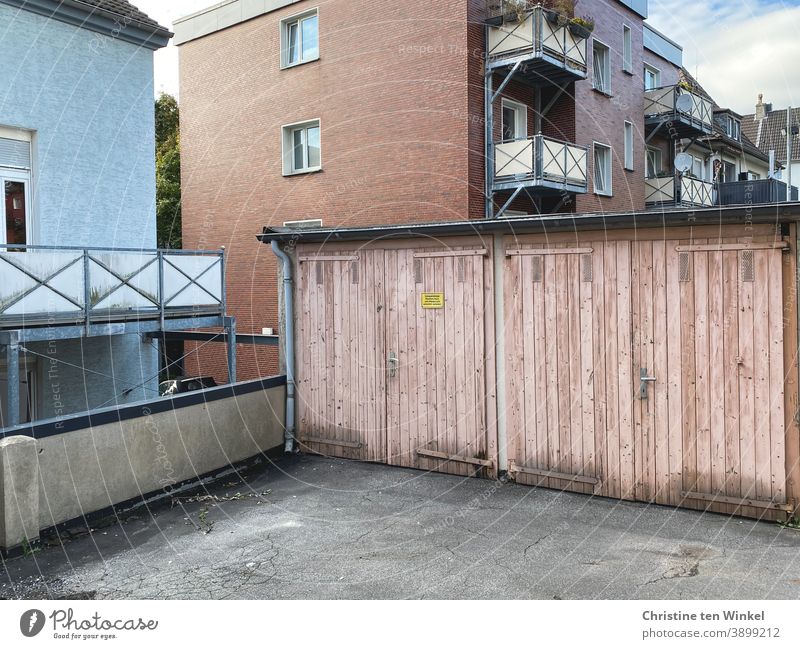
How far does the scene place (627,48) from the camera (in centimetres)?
2419

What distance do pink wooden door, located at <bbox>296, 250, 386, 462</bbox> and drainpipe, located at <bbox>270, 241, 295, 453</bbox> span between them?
12 centimetres

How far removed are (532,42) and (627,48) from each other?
8.19 meters

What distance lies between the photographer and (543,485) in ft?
29.7

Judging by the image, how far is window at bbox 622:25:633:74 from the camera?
24000 millimetres

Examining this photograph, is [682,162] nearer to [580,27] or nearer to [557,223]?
[580,27]

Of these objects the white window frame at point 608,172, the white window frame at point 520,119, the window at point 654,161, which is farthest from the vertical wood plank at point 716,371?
the window at point 654,161

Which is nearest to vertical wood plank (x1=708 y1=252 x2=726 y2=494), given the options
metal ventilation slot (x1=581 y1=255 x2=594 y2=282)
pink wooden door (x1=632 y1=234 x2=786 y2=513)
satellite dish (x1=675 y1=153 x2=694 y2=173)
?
pink wooden door (x1=632 y1=234 x2=786 y2=513)

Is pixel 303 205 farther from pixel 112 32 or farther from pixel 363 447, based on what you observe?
pixel 363 447


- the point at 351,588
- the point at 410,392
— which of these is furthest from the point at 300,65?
the point at 351,588

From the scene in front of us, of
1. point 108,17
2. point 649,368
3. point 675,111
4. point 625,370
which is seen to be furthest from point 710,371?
point 675,111

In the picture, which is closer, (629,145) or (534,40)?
(534,40)

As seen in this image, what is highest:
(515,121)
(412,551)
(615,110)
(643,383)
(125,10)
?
(615,110)

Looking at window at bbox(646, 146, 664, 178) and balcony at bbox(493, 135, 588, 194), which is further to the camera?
window at bbox(646, 146, 664, 178)

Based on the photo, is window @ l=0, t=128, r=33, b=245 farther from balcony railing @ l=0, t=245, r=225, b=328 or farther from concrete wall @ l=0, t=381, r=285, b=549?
concrete wall @ l=0, t=381, r=285, b=549
